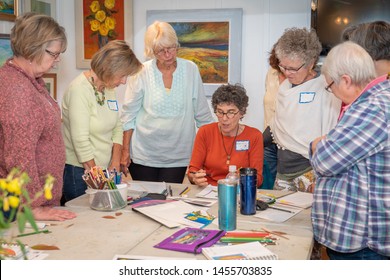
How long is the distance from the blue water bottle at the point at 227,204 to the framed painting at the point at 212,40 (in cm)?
254

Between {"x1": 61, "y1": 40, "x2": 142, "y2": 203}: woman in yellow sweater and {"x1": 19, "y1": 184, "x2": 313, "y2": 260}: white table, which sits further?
{"x1": 61, "y1": 40, "x2": 142, "y2": 203}: woman in yellow sweater

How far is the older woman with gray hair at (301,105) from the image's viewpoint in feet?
7.70

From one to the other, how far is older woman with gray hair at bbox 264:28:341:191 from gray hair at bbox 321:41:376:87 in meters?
0.70

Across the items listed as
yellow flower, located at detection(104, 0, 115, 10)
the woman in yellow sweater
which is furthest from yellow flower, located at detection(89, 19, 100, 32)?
the woman in yellow sweater

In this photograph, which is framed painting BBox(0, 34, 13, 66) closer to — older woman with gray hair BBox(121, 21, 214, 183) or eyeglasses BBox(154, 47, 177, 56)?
older woman with gray hair BBox(121, 21, 214, 183)

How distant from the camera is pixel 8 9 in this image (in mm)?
3617

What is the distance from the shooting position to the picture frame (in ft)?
12.6

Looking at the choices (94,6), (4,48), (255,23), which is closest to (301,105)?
(255,23)

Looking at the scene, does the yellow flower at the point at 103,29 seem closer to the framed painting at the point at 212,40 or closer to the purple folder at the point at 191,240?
the framed painting at the point at 212,40

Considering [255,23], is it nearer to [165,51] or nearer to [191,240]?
[165,51]

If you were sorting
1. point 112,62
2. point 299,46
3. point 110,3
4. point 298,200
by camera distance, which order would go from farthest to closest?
point 110,3, point 112,62, point 299,46, point 298,200

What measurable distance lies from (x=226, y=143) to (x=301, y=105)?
0.51 meters
